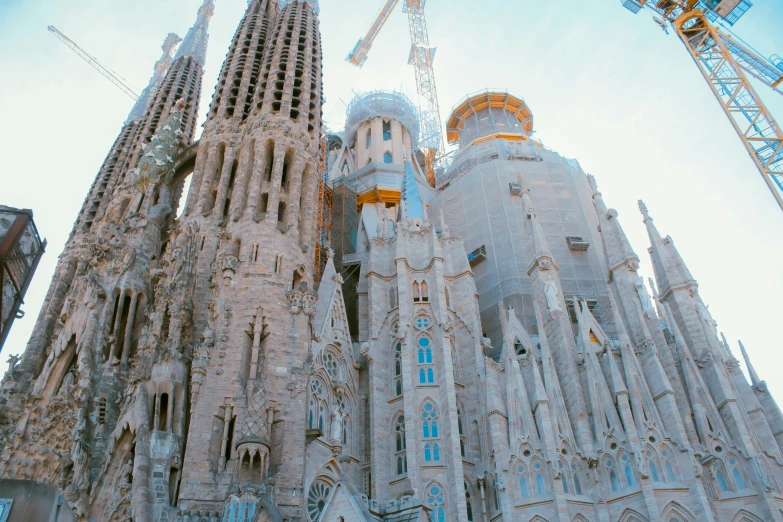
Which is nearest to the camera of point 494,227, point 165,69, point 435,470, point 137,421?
point 137,421

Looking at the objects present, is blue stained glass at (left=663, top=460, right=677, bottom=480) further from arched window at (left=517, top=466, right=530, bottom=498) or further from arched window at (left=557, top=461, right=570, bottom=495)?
arched window at (left=517, top=466, right=530, bottom=498)

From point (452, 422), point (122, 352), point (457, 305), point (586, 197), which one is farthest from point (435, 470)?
point (586, 197)

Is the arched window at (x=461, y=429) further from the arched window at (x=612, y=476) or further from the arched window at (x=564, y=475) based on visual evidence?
the arched window at (x=612, y=476)

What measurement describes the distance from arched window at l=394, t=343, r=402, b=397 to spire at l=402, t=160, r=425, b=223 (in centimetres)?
742

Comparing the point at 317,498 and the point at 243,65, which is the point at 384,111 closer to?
the point at 243,65

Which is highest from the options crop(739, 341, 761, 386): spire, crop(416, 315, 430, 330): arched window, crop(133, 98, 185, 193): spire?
crop(133, 98, 185, 193): spire

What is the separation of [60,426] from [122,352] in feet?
12.1

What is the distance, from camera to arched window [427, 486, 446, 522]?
74.3 feet

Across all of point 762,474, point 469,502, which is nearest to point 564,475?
point 469,502

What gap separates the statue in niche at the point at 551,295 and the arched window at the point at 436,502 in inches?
327

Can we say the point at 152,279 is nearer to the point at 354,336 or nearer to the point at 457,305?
the point at 354,336

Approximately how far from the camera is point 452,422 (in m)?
24.2

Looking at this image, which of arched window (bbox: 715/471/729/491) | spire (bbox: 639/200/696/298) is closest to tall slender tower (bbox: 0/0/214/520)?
arched window (bbox: 715/471/729/491)

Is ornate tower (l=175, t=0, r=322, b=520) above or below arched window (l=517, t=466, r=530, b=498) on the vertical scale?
above
